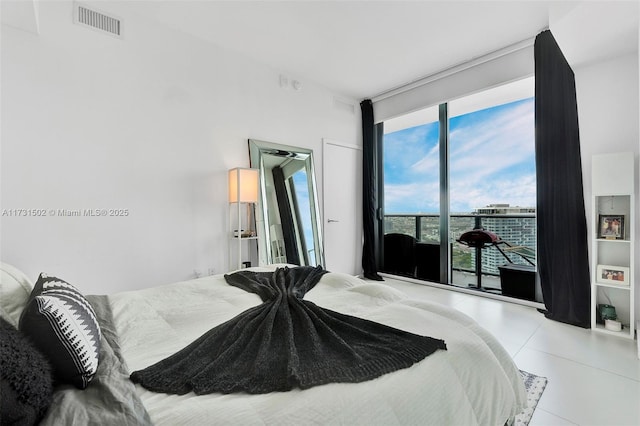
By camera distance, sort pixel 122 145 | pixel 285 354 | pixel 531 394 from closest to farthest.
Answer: pixel 285 354 < pixel 531 394 < pixel 122 145

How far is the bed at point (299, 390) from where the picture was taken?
73 centimetres

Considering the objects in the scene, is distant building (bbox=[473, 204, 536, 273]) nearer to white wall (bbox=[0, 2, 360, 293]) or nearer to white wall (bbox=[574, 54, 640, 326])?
white wall (bbox=[574, 54, 640, 326])

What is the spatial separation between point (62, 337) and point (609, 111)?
413 centimetres

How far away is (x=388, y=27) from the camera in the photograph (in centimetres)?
286

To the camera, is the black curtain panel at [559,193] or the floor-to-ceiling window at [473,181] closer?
the black curtain panel at [559,193]

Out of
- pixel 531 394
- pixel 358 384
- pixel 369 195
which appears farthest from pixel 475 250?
pixel 358 384

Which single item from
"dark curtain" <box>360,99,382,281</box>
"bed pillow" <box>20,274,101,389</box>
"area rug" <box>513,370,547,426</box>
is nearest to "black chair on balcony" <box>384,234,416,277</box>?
"dark curtain" <box>360,99,382,281</box>

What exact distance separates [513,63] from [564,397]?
3244mm

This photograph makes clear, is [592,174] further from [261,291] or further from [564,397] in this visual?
[261,291]

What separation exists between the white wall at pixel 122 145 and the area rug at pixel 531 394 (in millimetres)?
2749

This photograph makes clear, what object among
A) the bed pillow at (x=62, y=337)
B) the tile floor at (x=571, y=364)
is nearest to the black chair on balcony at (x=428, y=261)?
the tile floor at (x=571, y=364)

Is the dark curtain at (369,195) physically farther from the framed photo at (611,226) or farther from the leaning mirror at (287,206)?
the framed photo at (611,226)

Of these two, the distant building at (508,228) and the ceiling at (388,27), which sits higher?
the ceiling at (388,27)

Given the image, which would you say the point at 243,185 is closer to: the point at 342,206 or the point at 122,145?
the point at 122,145
